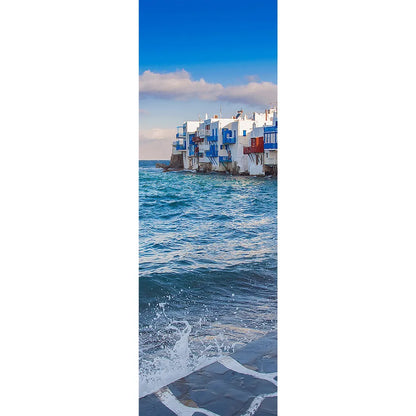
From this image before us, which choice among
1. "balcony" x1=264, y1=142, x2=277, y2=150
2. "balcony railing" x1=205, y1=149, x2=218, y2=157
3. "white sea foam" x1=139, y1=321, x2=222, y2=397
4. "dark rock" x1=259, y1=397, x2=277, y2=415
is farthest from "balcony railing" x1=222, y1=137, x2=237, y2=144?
"dark rock" x1=259, y1=397, x2=277, y2=415

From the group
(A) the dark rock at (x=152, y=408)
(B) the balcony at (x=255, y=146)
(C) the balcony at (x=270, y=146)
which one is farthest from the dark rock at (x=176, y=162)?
(A) the dark rock at (x=152, y=408)

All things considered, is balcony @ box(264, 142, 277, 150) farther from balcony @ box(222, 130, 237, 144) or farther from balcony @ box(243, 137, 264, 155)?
balcony @ box(222, 130, 237, 144)

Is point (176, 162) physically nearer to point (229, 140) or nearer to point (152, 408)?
point (229, 140)

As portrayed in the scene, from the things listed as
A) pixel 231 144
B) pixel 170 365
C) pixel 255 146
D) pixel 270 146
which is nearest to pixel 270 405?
pixel 170 365

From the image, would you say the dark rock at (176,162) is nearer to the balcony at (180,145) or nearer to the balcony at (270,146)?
→ the balcony at (180,145)
